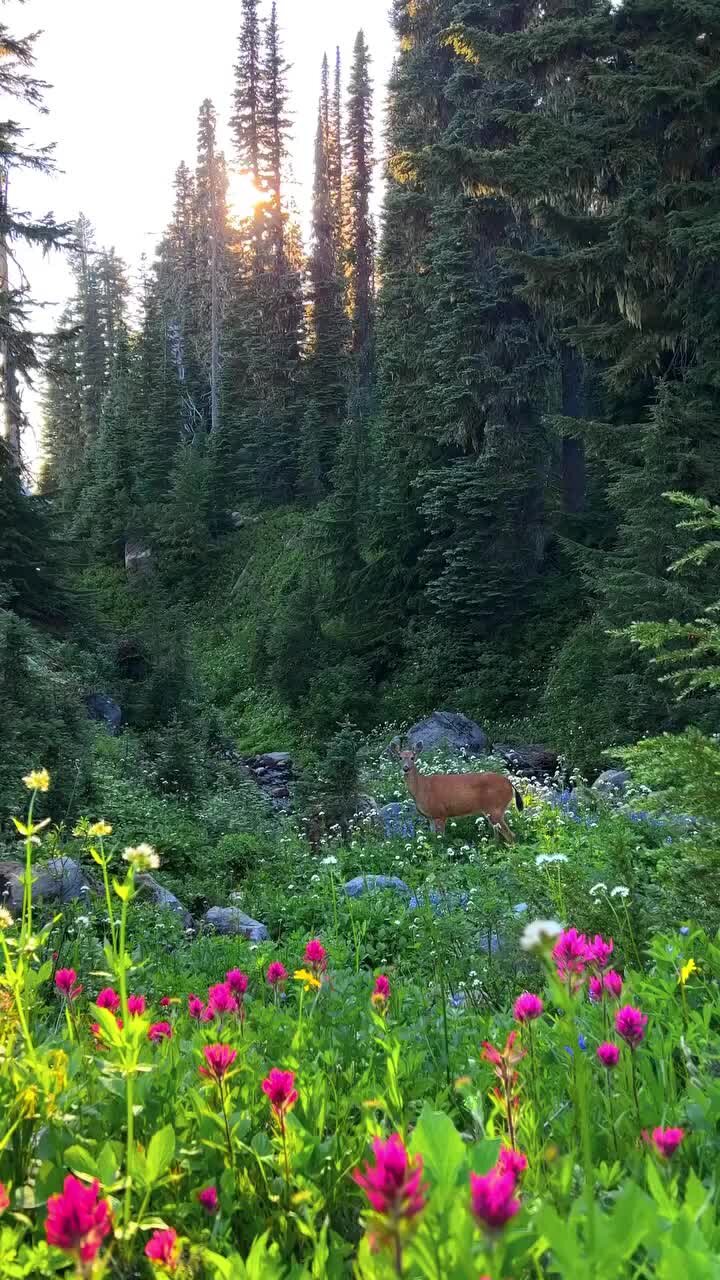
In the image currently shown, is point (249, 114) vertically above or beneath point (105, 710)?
above

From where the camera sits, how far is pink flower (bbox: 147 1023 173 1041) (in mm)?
2037

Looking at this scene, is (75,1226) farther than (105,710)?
No

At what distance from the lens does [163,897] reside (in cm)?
684

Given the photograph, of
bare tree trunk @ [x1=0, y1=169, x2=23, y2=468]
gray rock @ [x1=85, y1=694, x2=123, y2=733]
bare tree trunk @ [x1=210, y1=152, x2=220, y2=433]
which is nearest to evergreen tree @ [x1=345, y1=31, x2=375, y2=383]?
bare tree trunk @ [x1=210, y1=152, x2=220, y2=433]

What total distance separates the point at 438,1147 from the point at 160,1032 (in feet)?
3.35

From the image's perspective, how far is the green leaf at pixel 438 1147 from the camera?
3.80ft

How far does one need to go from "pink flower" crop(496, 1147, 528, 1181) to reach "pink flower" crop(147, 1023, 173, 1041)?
1.00 metres

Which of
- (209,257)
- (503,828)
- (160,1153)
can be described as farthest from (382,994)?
(209,257)

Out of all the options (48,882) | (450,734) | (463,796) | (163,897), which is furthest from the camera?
(450,734)

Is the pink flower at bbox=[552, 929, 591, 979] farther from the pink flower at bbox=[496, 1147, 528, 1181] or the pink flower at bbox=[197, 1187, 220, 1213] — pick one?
the pink flower at bbox=[197, 1187, 220, 1213]

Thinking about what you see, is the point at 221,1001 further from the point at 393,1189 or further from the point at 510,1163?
the point at 393,1189

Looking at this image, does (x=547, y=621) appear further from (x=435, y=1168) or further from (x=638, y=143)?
(x=435, y=1168)

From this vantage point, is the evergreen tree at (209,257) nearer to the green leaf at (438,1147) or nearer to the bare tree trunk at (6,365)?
the bare tree trunk at (6,365)

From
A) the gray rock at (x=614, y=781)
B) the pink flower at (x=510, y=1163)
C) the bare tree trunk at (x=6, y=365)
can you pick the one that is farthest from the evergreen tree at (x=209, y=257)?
the pink flower at (x=510, y=1163)
